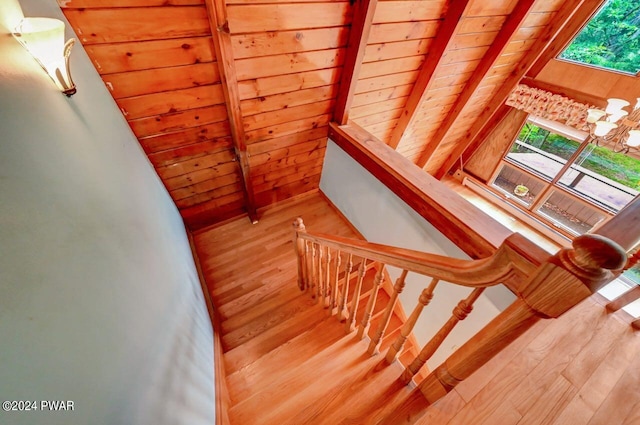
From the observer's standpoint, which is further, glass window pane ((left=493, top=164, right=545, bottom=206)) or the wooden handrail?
glass window pane ((left=493, top=164, right=545, bottom=206))

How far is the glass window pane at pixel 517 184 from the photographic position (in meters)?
4.59

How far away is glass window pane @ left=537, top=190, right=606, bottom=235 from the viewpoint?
4.11 metres

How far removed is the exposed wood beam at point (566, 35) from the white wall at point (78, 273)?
468cm

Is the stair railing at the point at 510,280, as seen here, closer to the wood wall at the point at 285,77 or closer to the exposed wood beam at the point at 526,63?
the wood wall at the point at 285,77

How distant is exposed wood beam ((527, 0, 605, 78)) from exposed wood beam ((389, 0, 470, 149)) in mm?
2174

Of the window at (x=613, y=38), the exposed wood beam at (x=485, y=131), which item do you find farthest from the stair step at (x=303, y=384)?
the exposed wood beam at (x=485, y=131)

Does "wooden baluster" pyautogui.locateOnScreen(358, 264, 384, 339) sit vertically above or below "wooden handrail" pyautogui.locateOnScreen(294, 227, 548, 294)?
above

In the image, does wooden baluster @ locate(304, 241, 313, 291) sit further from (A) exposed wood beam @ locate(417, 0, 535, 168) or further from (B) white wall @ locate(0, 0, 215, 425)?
(A) exposed wood beam @ locate(417, 0, 535, 168)

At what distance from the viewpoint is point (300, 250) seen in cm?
181

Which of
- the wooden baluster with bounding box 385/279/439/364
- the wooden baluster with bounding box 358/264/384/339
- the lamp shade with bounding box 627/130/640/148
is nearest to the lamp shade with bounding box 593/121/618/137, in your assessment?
the lamp shade with bounding box 627/130/640/148

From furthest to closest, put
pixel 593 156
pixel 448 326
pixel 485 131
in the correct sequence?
pixel 485 131, pixel 593 156, pixel 448 326

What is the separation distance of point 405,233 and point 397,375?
38.0 inches

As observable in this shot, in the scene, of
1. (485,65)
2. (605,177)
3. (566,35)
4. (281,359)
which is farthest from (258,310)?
(605,177)

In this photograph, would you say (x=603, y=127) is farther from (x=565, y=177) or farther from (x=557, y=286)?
(x=557, y=286)
